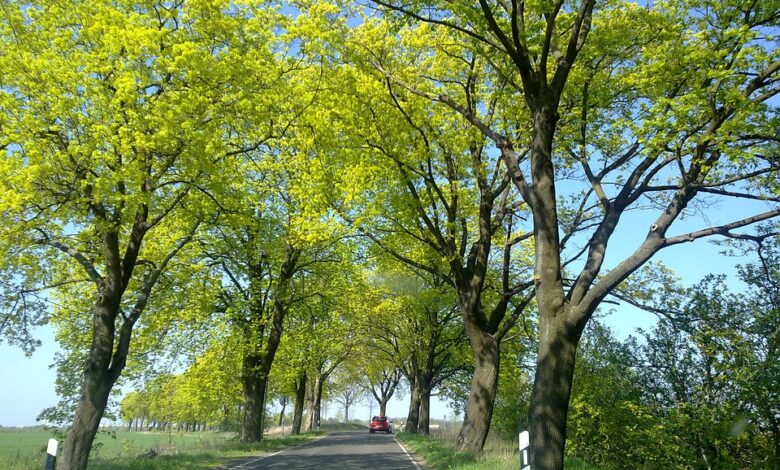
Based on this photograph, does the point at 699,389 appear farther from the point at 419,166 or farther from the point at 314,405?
the point at 314,405

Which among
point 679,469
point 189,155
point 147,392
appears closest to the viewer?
point 189,155

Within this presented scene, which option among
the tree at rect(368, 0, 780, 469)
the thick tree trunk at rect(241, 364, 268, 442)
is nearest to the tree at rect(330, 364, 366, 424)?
the thick tree trunk at rect(241, 364, 268, 442)

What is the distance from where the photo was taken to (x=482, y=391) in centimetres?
1565

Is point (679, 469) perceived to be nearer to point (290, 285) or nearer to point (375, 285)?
point (290, 285)

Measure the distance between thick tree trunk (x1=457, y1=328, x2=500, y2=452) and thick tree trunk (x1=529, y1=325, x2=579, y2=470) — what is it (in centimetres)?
690

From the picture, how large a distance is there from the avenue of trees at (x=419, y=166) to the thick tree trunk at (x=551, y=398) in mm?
35

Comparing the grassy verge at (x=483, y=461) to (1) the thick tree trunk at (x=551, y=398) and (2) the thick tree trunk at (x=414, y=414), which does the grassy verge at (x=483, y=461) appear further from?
(2) the thick tree trunk at (x=414, y=414)

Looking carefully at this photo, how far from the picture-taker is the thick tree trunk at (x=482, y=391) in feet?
51.1

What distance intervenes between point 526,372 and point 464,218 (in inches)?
469

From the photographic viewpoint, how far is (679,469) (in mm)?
12258

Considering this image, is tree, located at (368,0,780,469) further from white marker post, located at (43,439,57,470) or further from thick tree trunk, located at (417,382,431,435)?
thick tree trunk, located at (417,382,431,435)

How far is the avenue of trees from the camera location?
933cm

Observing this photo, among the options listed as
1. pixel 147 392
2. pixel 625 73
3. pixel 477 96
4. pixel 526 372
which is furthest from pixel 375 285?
pixel 625 73

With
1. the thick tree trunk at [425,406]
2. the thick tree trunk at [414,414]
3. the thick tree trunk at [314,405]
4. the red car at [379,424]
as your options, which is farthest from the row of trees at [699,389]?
the red car at [379,424]
